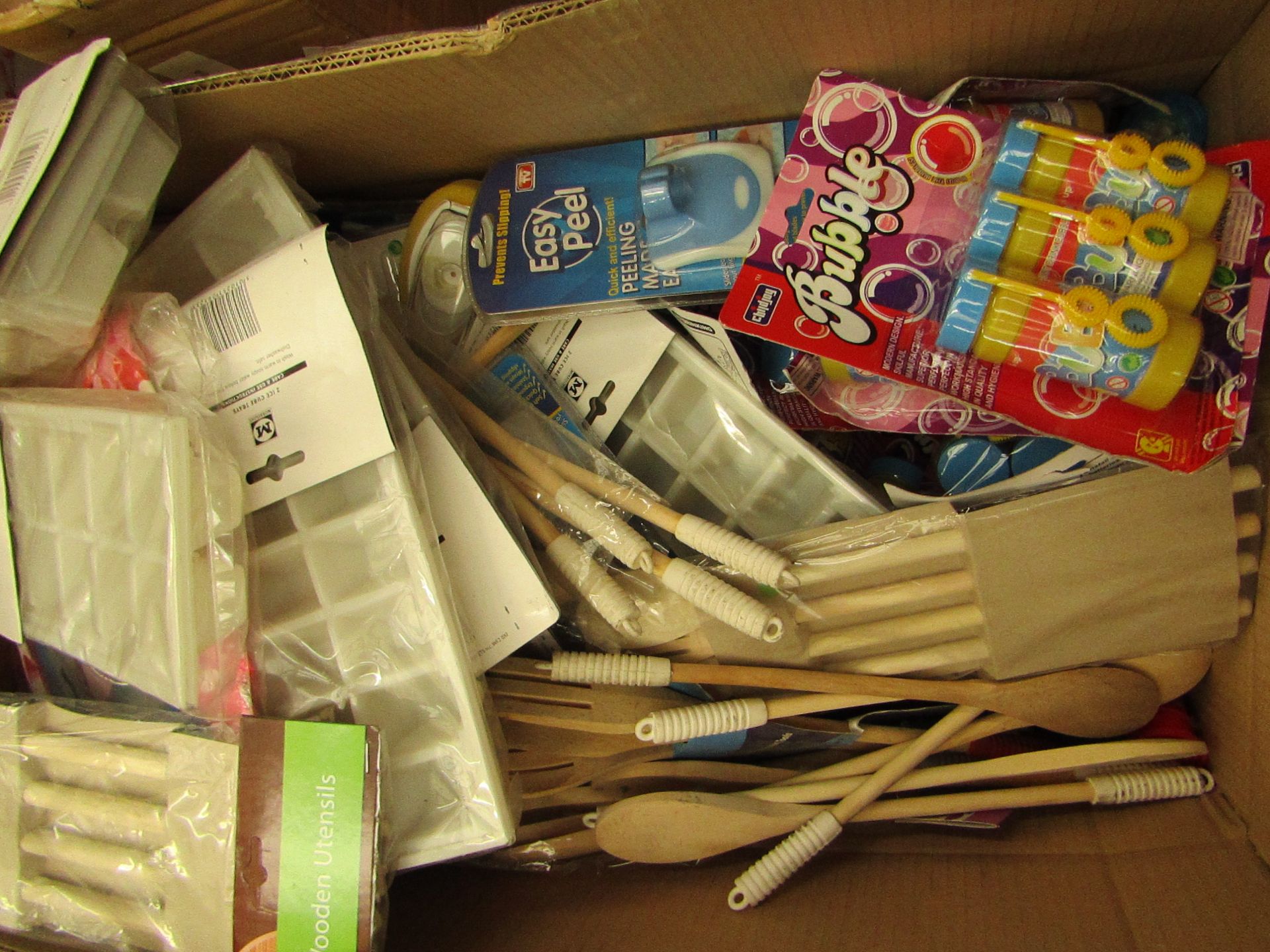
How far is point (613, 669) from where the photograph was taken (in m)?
0.72

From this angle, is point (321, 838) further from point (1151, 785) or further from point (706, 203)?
point (1151, 785)

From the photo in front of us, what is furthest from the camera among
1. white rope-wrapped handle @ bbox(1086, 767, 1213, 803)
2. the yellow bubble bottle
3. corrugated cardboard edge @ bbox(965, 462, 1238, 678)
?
white rope-wrapped handle @ bbox(1086, 767, 1213, 803)

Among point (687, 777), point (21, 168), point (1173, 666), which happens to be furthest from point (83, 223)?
point (1173, 666)

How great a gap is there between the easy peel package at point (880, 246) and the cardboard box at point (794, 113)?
0.21ft

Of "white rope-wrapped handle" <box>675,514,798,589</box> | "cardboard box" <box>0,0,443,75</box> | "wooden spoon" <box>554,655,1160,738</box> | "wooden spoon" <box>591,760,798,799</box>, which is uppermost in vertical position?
"cardboard box" <box>0,0,443,75</box>

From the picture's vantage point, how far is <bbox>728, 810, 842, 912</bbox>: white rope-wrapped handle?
2.43ft

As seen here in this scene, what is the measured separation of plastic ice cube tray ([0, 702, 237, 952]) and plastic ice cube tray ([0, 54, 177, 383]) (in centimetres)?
31

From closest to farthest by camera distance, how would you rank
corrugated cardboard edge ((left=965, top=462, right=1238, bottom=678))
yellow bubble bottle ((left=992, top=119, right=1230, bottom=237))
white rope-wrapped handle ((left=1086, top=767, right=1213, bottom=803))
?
yellow bubble bottle ((left=992, top=119, right=1230, bottom=237))
corrugated cardboard edge ((left=965, top=462, right=1238, bottom=678))
white rope-wrapped handle ((left=1086, top=767, right=1213, bottom=803))

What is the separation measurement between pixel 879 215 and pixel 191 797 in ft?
2.28

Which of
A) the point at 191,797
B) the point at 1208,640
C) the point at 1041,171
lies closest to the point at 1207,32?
the point at 1041,171

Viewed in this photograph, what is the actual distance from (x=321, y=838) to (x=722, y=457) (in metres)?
0.46

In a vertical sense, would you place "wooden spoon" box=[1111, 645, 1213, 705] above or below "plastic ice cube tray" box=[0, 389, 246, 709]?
below

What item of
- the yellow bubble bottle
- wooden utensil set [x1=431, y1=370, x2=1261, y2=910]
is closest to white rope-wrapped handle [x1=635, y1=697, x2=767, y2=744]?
wooden utensil set [x1=431, y1=370, x2=1261, y2=910]

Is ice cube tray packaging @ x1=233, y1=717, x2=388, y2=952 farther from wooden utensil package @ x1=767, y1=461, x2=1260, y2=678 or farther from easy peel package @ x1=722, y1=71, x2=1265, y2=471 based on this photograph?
easy peel package @ x1=722, y1=71, x2=1265, y2=471
